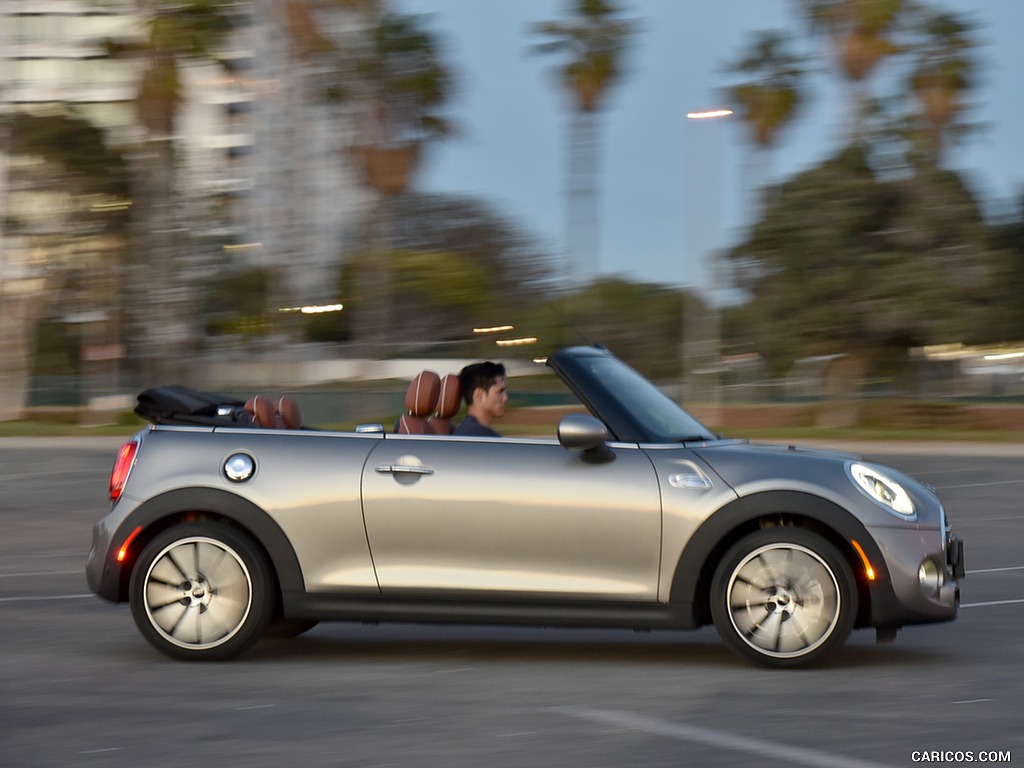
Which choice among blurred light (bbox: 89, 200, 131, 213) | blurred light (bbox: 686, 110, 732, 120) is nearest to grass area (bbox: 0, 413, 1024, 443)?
blurred light (bbox: 89, 200, 131, 213)

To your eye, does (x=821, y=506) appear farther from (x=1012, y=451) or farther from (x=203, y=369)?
(x=203, y=369)

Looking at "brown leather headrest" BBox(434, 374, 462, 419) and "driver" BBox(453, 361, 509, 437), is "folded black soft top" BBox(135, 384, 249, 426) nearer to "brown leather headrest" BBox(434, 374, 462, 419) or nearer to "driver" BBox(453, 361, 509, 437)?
"brown leather headrest" BBox(434, 374, 462, 419)

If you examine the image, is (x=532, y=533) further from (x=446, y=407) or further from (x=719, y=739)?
(x=719, y=739)

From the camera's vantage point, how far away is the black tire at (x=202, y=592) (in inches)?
282

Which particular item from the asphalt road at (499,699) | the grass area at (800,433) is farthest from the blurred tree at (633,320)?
the asphalt road at (499,699)

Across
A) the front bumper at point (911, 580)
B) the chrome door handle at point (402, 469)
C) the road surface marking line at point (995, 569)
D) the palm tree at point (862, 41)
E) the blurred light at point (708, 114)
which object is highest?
the palm tree at point (862, 41)

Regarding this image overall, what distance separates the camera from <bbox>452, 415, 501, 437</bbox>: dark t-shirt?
Result: 7.20m

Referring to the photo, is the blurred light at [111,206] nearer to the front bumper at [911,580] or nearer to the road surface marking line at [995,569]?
the road surface marking line at [995,569]

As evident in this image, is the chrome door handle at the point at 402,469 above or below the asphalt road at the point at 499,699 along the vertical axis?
above

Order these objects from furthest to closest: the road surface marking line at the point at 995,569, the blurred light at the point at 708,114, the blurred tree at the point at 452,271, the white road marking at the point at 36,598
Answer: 1. the blurred tree at the point at 452,271
2. the blurred light at the point at 708,114
3. the road surface marking line at the point at 995,569
4. the white road marking at the point at 36,598

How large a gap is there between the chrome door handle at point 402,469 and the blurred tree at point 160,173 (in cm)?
3544

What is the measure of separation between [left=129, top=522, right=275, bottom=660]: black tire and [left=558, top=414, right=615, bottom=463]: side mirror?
1499 mm

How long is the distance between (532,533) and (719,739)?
161 cm

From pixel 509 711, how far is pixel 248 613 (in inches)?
63.2
